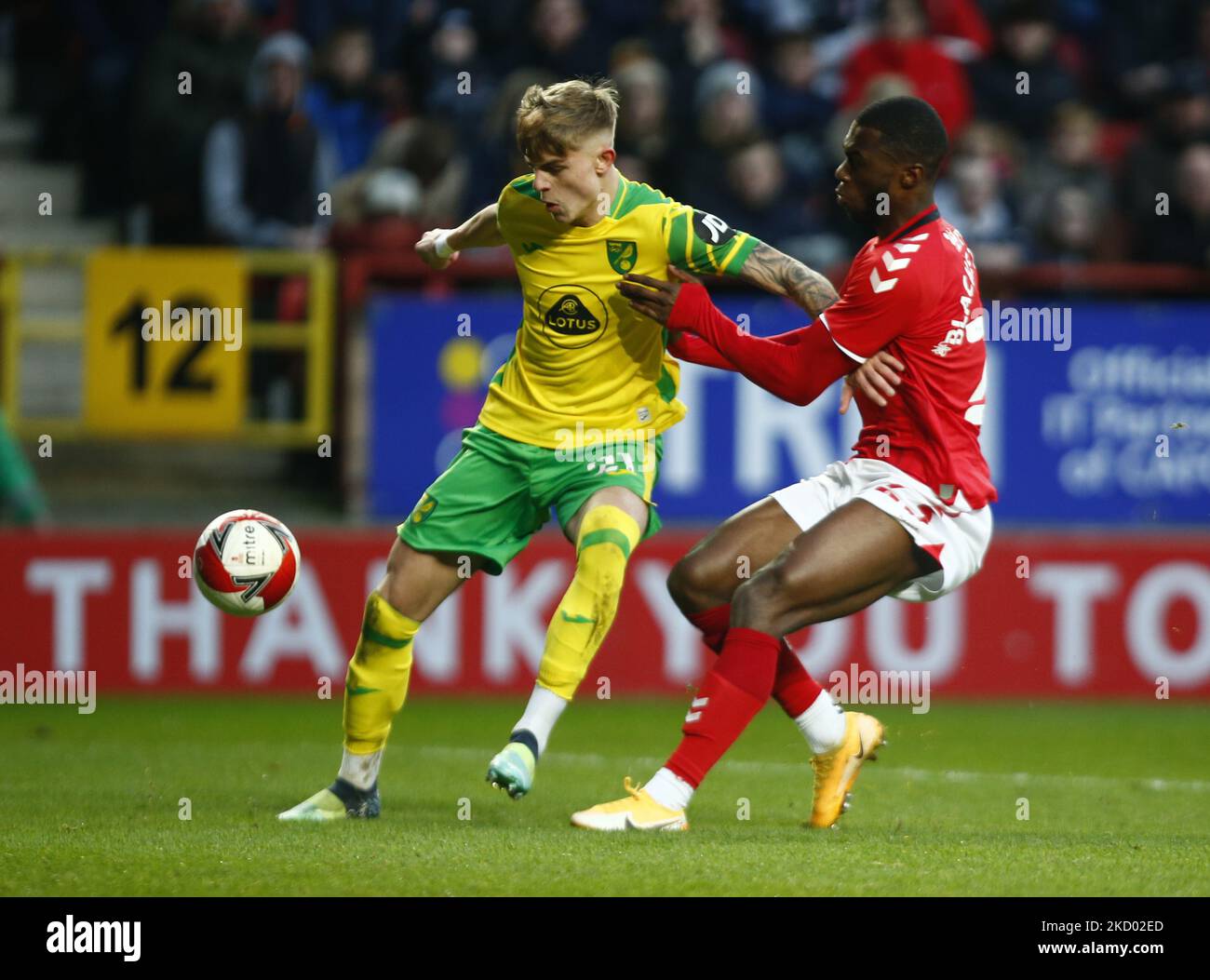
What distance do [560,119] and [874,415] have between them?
1.27 meters

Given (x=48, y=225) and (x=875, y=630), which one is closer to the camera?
(x=875, y=630)

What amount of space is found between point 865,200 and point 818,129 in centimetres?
674

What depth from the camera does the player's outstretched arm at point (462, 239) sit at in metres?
6.51

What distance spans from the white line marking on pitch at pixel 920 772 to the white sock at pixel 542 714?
2.09 metres

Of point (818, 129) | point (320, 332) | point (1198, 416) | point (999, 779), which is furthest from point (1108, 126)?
point (999, 779)

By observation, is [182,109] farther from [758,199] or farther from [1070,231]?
[1070,231]

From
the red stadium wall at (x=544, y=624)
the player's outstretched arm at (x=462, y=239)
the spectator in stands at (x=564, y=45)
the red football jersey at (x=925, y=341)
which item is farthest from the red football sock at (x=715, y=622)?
the spectator in stands at (x=564, y=45)

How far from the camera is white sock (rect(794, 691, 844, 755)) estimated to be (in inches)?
246

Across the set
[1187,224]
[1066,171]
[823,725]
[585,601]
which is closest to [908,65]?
[1066,171]

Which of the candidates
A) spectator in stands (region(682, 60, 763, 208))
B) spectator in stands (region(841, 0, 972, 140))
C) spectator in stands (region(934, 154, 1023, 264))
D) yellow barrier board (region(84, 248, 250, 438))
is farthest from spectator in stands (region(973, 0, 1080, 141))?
yellow barrier board (region(84, 248, 250, 438))

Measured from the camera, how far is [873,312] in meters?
5.81

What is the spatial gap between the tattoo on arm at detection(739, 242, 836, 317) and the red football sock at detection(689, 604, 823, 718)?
3.16 feet

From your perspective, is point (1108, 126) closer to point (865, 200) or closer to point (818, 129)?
point (818, 129)

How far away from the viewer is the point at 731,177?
38.0 ft
